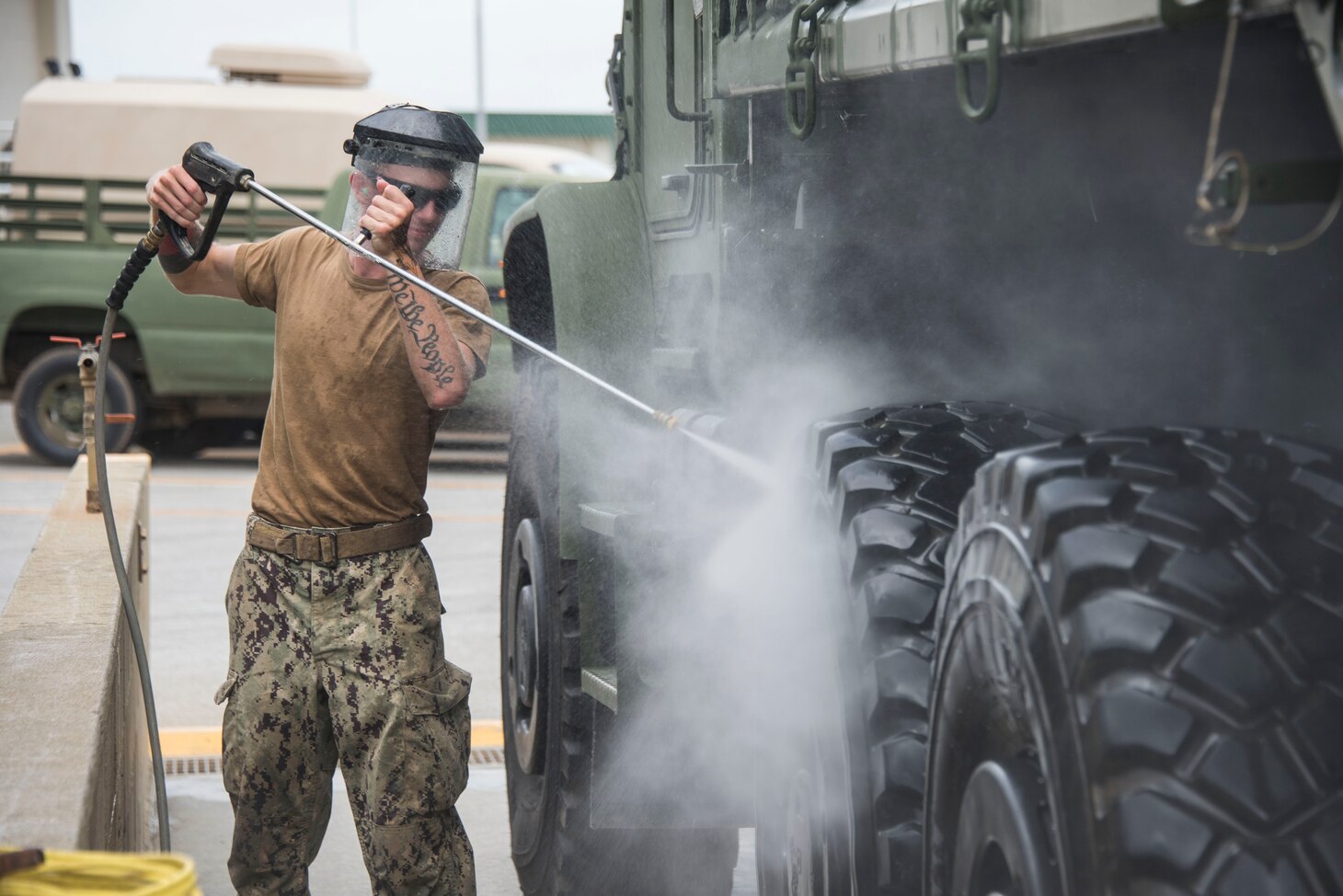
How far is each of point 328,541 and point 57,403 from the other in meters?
10.2

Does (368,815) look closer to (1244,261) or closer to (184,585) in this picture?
(1244,261)

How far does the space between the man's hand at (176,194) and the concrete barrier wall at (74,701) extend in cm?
83

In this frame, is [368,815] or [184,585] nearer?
[368,815]

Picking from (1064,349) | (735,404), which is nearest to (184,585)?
(735,404)

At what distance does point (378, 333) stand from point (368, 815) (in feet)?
3.11

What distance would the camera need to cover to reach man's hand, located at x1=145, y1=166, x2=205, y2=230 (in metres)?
3.38

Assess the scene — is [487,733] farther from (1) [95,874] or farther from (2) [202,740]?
(1) [95,874]

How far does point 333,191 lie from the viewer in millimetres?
11859

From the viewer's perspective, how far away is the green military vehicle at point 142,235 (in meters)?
12.5

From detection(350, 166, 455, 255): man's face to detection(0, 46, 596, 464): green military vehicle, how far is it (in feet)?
26.0

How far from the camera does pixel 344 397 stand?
352cm

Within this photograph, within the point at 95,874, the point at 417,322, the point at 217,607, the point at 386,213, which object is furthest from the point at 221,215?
the point at 217,607

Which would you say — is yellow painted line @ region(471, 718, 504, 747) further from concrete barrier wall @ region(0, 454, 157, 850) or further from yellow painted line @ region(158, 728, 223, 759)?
concrete barrier wall @ region(0, 454, 157, 850)

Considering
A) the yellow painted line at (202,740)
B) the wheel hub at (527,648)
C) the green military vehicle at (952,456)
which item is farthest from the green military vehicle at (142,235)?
the green military vehicle at (952,456)
